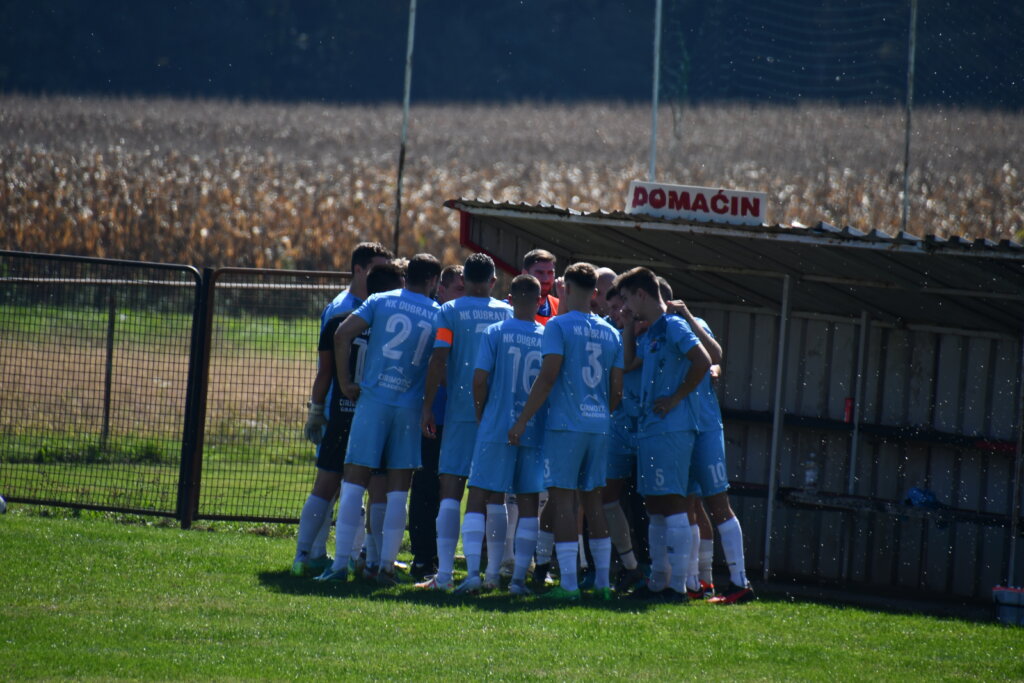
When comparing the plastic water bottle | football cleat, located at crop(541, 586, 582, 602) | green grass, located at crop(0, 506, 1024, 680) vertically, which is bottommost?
green grass, located at crop(0, 506, 1024, 680)

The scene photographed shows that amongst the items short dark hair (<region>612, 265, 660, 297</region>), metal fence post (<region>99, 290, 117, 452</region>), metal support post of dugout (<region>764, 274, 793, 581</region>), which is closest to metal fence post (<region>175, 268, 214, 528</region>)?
metal fence post (<region>99, 290, 117, 452</region>)

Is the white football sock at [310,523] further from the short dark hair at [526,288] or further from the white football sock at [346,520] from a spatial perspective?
the short dark hair at [526,288]

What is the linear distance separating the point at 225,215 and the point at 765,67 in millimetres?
23255

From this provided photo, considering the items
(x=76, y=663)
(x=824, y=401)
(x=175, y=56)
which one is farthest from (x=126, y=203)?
(x=175, y=56)

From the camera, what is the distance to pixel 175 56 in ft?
203

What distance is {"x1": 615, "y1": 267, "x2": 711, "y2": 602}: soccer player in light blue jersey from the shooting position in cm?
815

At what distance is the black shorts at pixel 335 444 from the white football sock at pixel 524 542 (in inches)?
50.8

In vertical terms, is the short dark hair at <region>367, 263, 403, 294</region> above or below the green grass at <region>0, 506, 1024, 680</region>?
above

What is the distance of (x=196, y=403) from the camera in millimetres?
10359

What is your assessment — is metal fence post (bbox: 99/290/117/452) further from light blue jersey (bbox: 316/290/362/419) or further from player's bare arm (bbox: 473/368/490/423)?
player's bare arm (bbox: 473/368/490/423)

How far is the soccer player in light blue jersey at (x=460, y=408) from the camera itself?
8258mm

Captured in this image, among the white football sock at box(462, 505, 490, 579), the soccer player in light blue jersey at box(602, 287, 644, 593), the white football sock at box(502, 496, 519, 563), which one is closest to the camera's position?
the white football sock at box(462, 505, 490, 579)

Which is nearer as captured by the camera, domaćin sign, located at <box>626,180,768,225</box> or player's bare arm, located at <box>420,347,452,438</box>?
player's bare arm, located at <box>420,347,452,438</box>

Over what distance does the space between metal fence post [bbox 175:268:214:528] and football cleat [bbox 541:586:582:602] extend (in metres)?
3.61
